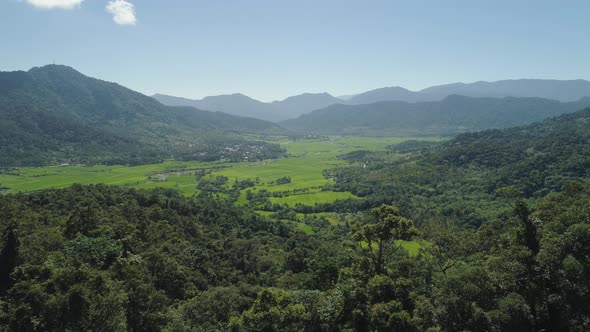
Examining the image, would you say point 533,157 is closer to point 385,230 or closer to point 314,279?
point 314,279

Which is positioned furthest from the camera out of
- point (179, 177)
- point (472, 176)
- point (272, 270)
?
point (179, 177)

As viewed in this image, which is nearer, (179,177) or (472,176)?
(472,176)

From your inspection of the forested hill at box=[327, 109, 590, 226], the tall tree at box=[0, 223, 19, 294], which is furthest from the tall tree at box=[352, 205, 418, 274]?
the forested hill at box=[327, 109, 590, 226]

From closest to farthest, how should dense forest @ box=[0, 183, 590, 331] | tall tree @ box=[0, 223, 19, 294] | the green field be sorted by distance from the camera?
dense forest @ box=[0, 183, 590, 331]
tall tree @ box=[0, 223, 19, 294]
the green field

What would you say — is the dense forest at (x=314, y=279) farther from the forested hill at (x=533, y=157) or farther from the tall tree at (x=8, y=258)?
the forested hill at (x=533, y=157)

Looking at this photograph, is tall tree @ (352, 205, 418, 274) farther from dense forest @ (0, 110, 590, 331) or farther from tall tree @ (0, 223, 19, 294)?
tall tree @ (0, 223, 19, 294)

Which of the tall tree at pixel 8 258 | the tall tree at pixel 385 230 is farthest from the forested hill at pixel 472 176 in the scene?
the tall tree at pixel 8 258

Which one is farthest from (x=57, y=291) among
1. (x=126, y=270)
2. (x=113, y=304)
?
(x=126, y=270)

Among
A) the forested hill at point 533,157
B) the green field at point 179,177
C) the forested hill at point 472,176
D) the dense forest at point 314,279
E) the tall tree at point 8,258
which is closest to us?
the dense forest at point 314,279

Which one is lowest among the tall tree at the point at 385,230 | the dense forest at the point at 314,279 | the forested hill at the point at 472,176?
the forested hill at the point at 472,176

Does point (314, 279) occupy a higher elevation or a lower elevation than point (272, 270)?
higher

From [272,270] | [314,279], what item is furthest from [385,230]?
[272,270]

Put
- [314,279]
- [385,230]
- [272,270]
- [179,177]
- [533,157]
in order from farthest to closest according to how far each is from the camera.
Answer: [179,177] → [533,157] → [272,270] → [314,279] → [385,230]
